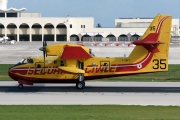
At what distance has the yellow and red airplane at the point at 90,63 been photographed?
103 ft

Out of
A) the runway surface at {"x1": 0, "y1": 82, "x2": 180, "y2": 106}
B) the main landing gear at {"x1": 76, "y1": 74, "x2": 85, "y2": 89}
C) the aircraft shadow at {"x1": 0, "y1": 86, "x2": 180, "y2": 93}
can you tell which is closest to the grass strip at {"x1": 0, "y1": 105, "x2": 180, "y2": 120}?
the runway surface at {"x1": 0, "y1": 82, "x2": 180, "y2": 106}

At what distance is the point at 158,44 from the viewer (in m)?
31.5

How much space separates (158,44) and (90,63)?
452 cm

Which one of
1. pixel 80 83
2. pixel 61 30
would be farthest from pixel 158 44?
pixel 61 30

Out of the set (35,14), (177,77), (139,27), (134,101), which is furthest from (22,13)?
(134,101)

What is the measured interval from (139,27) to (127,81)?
104973 mm

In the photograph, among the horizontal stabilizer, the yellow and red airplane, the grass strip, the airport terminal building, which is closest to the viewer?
the grass strip

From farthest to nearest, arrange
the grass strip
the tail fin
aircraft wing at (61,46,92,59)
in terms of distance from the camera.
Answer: the tail fin → aircraft wing at (61,46,92,59) → the grass strip

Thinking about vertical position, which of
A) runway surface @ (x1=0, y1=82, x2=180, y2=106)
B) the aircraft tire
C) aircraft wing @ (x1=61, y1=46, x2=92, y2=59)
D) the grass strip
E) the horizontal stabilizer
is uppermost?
the horizontal stabilizer

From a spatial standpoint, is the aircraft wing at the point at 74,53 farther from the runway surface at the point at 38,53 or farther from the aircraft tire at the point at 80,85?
the runway surface at the point at 38,53

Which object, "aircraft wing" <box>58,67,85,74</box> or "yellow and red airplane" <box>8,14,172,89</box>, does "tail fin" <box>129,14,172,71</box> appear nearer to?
"yellow and red airplane" <box>8,14,172,89</box>

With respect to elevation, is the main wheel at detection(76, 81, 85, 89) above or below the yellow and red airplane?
below

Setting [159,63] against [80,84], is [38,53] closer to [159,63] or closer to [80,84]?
[80,84]

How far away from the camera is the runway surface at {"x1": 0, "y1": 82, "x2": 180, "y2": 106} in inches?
1053
